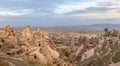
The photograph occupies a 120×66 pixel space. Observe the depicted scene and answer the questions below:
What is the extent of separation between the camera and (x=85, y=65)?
555 feet

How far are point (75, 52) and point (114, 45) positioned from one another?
20.7 m

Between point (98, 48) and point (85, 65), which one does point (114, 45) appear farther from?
point (85, 65)

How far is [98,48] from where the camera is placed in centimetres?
18375

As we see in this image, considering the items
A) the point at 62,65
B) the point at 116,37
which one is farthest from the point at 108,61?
the point at 62,65

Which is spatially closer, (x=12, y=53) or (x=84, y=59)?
(x=12, y=53)

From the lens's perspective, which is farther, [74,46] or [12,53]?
[74,46]

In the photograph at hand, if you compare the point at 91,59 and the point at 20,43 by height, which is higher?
the point at 20,43

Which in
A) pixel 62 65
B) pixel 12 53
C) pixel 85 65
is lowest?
pixel 85 65

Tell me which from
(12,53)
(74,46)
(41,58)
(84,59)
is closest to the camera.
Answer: (12,53)

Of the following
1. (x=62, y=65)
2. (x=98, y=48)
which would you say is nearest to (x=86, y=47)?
(x=98, y=48)

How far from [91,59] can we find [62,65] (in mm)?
97685

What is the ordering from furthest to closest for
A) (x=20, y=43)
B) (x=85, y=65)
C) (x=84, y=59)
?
(x=84, y=59) → (x=85, y=65) → (x=20, y=43)

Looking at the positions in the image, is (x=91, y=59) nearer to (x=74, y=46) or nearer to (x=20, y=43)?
(x=74, y=46)

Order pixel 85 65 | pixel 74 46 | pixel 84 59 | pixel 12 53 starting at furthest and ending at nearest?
pixel 74 46 < pixel 84 59 < pixel 85 65 < pixel 12 53
